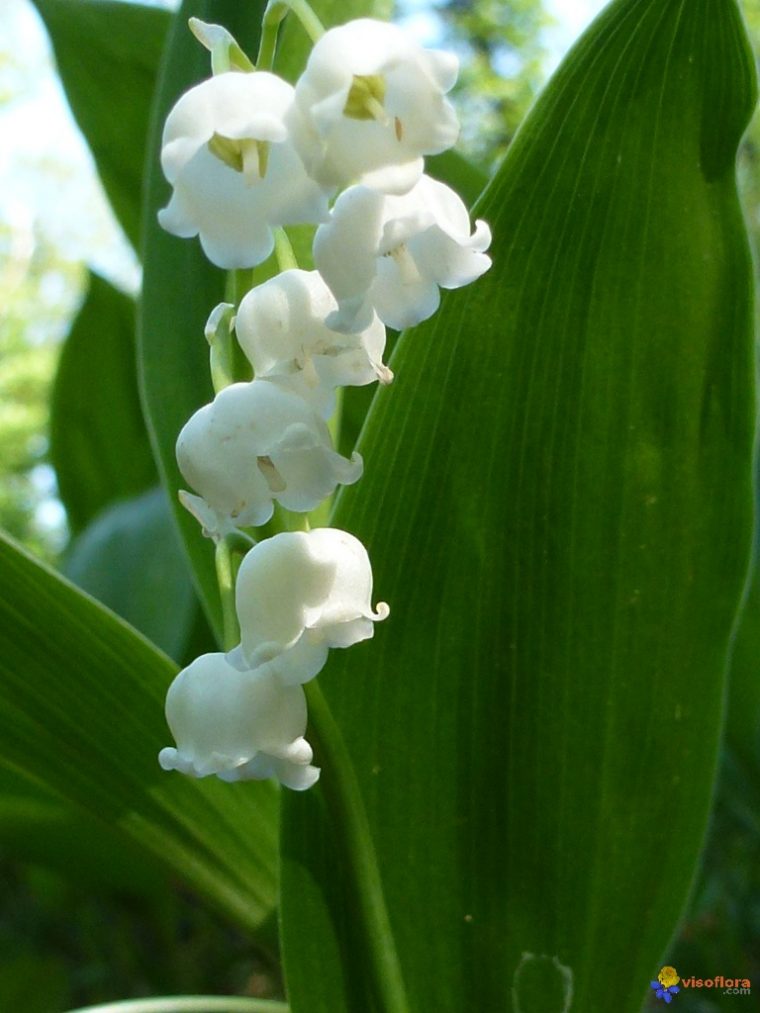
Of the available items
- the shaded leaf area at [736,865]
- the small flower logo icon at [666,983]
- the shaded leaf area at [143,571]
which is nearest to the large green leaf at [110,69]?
the shaded leaf area at [143,571]

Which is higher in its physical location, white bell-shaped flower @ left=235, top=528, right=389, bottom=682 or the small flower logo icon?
white bell-shaped flower @ left=235, top=528, right=389, bottom=682

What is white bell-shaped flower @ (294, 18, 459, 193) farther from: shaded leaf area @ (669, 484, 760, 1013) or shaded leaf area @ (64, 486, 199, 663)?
shaded leaf area @ (64, 486, 199, 663)

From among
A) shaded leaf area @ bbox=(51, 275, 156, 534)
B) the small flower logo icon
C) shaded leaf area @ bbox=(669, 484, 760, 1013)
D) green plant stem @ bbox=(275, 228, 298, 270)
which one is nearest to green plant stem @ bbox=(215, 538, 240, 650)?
green plant stem @ bbox=(275, 228, 298, 270)

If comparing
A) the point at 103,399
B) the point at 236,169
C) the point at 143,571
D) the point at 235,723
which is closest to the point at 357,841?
the point at 235,723

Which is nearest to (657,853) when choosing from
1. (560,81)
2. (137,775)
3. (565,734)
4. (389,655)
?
(565,734)

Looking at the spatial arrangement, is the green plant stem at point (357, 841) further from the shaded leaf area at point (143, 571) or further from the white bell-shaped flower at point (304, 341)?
the shaded leaf area at point (143, 571)

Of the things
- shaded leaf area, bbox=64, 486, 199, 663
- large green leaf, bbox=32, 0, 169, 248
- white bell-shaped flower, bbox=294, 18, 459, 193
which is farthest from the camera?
shaded leaf area, bbox=64, 486, 199, 663

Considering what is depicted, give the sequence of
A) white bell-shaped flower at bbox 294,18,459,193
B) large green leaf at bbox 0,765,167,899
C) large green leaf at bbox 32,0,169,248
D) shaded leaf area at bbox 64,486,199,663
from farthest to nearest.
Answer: shaded leaf area at bbox 64,486,199,663 → large green leaf at bbox 32,0,169,248 → large green leaf at bbox 0,765,167,899 → white bell-shaped flower at bbox 294,18,459,193

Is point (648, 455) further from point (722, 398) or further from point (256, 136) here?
point (256, 136)
